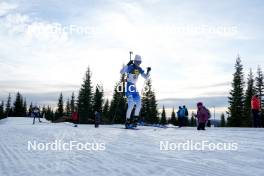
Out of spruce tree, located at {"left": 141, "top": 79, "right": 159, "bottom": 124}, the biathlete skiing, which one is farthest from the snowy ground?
spruce tree, located at {"left": 141, "top": 79, "right": 159, "bottom": 124}

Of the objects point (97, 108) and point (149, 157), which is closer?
point (149, 157)

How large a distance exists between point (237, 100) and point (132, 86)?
45070mm

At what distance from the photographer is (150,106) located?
227ft

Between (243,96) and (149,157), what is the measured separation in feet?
177

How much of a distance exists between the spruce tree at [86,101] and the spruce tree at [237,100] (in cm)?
2871

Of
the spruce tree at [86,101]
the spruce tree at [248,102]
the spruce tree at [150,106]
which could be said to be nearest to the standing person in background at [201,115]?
the spruce tree at [248,102]

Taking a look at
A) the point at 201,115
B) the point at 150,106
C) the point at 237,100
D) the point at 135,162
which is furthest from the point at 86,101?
the point at 135,162

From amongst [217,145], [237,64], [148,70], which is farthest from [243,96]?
[217,145]

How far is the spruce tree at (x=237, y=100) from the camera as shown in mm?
53569

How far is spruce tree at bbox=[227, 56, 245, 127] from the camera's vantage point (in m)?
53.6

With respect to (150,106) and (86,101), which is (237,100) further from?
(86,101)

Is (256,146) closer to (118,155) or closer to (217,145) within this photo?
(217,145)

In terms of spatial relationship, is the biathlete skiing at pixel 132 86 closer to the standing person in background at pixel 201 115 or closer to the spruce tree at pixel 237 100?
the standing person in background at pixel 201 115

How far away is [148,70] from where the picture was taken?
14.0 metres
